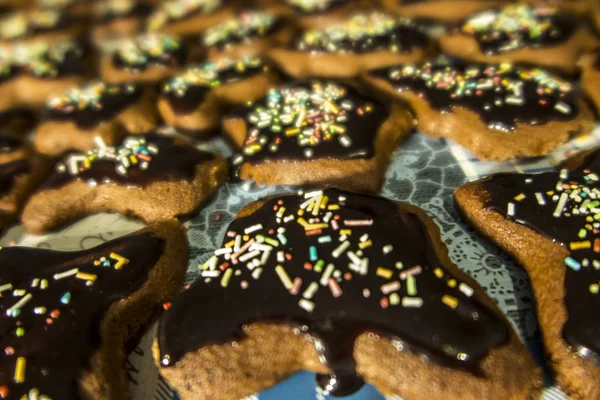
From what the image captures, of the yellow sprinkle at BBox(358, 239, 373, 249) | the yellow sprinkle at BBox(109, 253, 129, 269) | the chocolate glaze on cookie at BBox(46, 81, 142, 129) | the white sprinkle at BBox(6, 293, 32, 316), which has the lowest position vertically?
the chocolate glaze on cookie at BBox(46, 81, 142, 129)

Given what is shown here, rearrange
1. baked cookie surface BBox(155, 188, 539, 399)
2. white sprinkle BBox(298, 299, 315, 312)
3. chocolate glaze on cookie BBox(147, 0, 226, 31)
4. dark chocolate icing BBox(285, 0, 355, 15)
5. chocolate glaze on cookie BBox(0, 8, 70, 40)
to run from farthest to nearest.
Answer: chocolate glaze on cookie BBox(0, 8, 70, 40) → chocolate glaze on cookie BBox(147, 0, 226, 31) → dark chocolate icing BBox(285, 0, 355, 15) → white sprinkle BBox(298, 299, 315, 312) → baked cookie surface BBox(155, 188, 539, 399)

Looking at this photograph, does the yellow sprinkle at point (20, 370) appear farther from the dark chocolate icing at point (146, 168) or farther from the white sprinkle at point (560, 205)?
the white sprinkle at point (560, 205)

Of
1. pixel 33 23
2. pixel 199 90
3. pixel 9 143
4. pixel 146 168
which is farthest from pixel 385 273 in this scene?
pixel 33 23

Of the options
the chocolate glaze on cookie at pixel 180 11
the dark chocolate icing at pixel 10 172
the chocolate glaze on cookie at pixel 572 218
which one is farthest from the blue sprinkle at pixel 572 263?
the chocolate glaze on cookie at pixel 180 11

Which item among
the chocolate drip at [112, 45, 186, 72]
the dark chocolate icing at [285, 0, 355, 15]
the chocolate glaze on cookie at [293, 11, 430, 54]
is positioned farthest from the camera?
the dark chocolate icing at [285, 0, 355, 15]

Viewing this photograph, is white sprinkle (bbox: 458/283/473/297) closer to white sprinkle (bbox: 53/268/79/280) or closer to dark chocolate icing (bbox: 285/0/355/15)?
white sprinkle (bbox: 53/268/79/280)

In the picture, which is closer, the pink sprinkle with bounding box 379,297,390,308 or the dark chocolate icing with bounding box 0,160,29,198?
the pink sprinkle with bounding box 379,297,390,308

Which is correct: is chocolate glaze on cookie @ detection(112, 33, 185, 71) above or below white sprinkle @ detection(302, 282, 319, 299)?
below

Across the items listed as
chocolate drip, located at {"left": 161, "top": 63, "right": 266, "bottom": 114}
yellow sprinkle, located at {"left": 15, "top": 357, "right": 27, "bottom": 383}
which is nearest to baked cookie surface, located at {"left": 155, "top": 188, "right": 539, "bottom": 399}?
yellow sprinkle, located at {"left": 15, "top": 357, "right": 27, "bottom": 383}

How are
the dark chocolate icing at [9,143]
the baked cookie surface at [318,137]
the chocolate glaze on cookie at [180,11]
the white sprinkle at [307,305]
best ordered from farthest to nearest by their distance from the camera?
the chocolate glaze on cookie at [180,11] → the dark chocolate icing at [9,143] → the baked cookie surface at [318,137] → the white sprinkle at [307,305]
